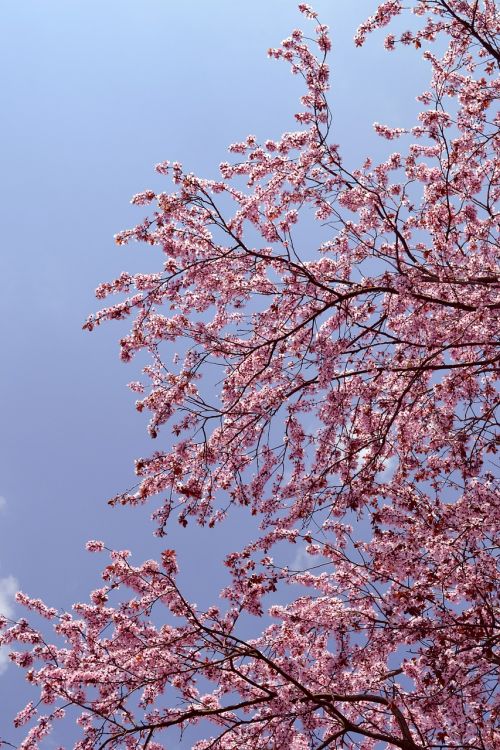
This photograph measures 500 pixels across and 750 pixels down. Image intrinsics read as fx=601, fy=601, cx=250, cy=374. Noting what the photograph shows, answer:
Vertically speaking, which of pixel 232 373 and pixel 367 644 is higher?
pixel 232 373

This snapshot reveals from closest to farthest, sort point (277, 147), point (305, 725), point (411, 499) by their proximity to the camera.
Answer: point (305, 725), point (411, 499), point (277, 147)

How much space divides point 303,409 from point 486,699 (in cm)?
387

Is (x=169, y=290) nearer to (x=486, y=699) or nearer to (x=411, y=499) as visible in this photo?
(x=411, y=499)

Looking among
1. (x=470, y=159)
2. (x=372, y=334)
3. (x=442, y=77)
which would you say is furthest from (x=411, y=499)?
(x=442, y=77)

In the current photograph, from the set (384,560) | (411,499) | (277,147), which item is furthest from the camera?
(277,147)

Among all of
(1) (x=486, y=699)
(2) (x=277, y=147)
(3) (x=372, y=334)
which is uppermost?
(2) (x=277, y=147)

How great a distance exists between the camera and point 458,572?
662 cm

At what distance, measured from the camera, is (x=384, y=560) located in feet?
24.2

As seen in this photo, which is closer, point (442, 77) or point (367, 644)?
point (367, 644)

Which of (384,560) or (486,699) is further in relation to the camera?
(384,560)

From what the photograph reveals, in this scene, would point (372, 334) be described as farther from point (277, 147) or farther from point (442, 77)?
point (442, 77)

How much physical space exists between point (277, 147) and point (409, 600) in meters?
6.22


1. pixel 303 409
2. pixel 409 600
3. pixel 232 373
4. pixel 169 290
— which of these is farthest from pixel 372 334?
pixel 409 600

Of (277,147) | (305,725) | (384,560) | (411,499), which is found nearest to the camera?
(305,725)
